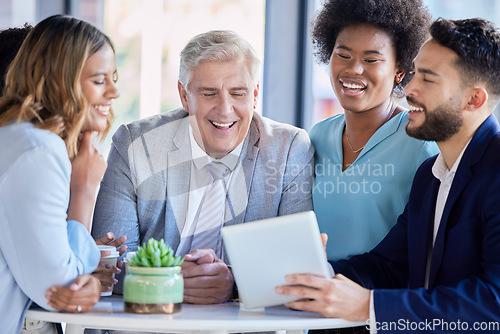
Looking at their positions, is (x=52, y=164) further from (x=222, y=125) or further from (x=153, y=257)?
(x=222, y=125)

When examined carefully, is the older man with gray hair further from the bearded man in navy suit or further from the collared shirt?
the bearded man in navy suit

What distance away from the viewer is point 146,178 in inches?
107

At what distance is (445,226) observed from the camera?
220 centimetres

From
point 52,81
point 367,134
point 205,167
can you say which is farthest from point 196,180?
point 52,81

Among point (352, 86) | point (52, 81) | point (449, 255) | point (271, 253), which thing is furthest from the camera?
point (352, 86)

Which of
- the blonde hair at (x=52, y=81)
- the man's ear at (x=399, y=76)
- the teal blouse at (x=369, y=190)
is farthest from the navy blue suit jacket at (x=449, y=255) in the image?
the blonde hair at (x=52, y=81)

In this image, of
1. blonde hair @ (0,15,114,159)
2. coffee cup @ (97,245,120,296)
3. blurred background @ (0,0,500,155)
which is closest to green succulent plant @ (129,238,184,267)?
coffee cup @ (97,245,120,296)

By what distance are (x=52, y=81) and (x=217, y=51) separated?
2.86 ft

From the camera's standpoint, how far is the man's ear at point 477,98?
7.46 feet

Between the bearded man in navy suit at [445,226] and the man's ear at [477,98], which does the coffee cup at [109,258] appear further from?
the man's ear at [477,98]

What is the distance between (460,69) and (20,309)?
163cm

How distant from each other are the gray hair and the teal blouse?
0.56m

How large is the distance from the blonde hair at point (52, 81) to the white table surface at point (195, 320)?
1.71ft

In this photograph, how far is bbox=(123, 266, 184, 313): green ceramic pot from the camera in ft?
6.16
